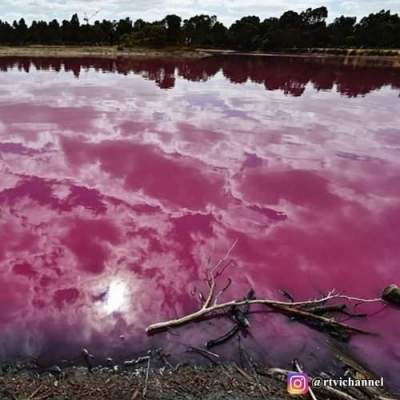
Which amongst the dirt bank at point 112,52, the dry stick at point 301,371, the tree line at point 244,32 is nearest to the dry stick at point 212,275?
the dry stick at point 301,371

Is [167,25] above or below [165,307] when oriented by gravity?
above

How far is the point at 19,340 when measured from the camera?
5789 mm

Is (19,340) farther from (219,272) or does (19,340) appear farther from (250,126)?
(250,126)

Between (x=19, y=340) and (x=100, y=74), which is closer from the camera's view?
(x=19, y=340)

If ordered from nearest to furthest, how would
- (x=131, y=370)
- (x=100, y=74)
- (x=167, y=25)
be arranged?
1. (x=131, y=370)
2. (x=100, y=74)
3. (x=167, y=25)

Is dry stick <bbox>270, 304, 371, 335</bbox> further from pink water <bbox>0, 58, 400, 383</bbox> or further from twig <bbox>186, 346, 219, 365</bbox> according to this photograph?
twig <bbox>186, 346, 219, 365</bbox>

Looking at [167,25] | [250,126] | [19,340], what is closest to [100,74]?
[250,126]

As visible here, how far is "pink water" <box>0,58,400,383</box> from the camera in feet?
20.5

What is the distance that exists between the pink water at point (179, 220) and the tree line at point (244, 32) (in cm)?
6438

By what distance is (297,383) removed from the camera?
5.02m

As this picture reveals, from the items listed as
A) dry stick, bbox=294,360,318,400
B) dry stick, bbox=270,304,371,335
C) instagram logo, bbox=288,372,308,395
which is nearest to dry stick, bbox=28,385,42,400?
instagram logo, bbox=288,372,308,395

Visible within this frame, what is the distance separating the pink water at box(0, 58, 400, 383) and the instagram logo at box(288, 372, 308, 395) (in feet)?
1.80

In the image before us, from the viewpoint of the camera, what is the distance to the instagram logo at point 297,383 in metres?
4.92

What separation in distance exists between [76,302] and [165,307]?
5.41 feet
